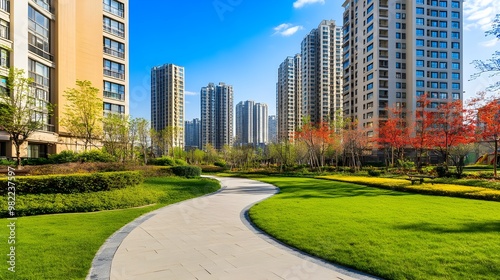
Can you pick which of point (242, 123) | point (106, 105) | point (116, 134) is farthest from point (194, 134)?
point (116, 134)

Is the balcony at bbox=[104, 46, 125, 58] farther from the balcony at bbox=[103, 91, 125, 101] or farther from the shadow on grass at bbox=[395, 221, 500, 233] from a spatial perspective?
the shadow on grass at bbox=[395, 221, 500, 233]

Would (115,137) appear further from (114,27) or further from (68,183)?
(114,27)

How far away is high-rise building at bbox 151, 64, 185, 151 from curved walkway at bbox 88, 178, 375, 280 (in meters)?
33.9

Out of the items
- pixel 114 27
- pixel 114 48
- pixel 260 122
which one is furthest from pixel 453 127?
pixel 260 122

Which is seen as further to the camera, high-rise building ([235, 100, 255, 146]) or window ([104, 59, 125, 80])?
high-rise building ([235, 100, 255, 146])

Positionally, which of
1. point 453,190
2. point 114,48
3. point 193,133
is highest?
point 114,48

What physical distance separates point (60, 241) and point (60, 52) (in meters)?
22.8

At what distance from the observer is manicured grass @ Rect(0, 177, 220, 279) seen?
13.4 feet

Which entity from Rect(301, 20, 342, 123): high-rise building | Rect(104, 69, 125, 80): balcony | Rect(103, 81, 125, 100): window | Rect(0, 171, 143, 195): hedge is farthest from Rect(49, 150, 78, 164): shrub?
Rect(301, 20, 342, 123): high-rise building

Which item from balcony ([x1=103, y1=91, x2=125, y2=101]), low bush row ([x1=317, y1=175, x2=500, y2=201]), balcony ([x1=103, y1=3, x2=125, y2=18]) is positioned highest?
balcony ([x1=103, y1=3, x2=125, y2=18])

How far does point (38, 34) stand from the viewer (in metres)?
20.5

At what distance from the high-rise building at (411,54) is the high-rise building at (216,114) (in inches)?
→ 1320

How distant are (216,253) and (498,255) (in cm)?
479

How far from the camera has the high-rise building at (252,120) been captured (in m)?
83.3
